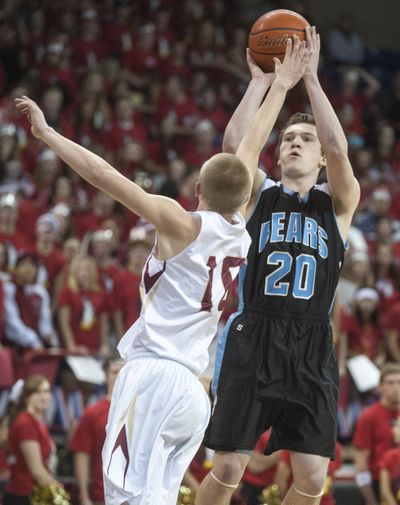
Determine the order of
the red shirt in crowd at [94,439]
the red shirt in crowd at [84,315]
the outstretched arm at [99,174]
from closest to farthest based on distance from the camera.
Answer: the outstretched arm at [99,174]
the red shirt in crowd at [94,439]
the red shirt in crowd at [84,315]

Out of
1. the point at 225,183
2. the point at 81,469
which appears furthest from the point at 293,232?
the point at 81,469

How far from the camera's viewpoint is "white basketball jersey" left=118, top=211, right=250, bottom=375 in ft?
14.5

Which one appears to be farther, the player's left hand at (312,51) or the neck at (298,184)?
the neck at (298,184)

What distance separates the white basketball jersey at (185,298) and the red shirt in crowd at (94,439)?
129 inches

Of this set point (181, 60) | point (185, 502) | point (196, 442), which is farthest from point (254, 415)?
point (181, 60)

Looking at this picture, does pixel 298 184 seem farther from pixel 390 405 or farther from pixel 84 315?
pixel 84 315

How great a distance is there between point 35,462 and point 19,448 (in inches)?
6.8

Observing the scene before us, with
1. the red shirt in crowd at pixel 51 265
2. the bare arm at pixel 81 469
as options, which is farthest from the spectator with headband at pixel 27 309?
the bare arm at pixel 81 469

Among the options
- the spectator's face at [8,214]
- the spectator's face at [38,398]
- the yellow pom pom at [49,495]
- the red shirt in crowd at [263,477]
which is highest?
the spectator's face at [8,214]

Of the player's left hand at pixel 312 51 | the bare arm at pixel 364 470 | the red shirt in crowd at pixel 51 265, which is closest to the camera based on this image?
the player's left hand at pixel 312 51

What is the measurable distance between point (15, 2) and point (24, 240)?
5.73 m

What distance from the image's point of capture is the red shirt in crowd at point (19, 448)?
7.30 meters

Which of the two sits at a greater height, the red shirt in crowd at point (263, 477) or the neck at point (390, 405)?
the neck at point (390, 405)

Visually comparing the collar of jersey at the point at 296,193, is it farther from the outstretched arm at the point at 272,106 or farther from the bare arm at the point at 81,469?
the bare arm at the point at 81,469
